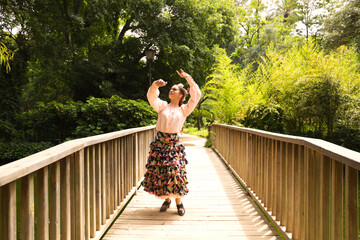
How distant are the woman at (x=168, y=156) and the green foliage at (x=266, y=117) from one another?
4.07 meters

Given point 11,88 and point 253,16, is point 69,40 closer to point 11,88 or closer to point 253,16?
point 11,88

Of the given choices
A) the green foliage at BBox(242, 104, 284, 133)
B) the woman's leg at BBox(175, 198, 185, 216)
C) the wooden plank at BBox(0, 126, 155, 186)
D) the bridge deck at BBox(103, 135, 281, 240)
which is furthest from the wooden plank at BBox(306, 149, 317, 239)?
the green foliage at BBox(242, 104, 284, 133)

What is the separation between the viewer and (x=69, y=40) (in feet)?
39.5

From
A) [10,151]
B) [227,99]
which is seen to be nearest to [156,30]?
[227,99]

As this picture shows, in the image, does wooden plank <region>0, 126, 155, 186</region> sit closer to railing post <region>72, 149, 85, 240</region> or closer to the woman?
railing post <region>72, 149, 85, 240</region>

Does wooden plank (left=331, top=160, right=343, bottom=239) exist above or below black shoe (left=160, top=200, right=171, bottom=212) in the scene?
above

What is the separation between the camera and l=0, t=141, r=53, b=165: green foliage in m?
9.30

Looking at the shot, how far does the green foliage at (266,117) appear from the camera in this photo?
673 cm

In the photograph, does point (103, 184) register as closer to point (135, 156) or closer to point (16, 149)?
point (135, 156)

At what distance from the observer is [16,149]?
9.44 metres

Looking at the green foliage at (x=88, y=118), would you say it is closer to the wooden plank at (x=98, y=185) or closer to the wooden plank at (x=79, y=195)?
the wooden plank at (x=98, y=185)

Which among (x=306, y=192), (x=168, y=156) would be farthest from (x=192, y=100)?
(x=306, y=192)

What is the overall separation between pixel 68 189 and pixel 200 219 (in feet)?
5.67

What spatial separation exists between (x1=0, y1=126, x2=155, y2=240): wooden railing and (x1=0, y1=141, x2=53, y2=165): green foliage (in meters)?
7.53
